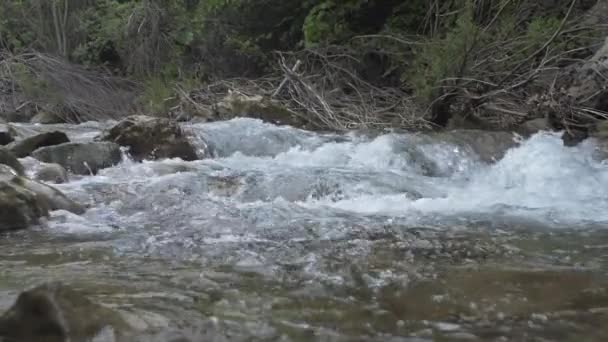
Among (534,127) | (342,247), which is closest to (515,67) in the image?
(534,127)

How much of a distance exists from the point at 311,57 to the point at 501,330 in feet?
28.8

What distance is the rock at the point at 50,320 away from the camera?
2010 mm

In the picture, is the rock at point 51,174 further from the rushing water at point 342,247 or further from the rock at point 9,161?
the rock at point 9,161

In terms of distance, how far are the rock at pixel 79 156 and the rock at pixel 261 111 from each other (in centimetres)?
309

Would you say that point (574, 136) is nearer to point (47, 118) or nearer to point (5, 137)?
point (5, 137)

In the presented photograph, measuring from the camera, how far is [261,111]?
9398 millimetres

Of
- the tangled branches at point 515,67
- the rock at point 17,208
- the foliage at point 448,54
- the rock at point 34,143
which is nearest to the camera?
the rock at point 17,208

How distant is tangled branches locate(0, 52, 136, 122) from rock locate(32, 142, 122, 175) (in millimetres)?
4865

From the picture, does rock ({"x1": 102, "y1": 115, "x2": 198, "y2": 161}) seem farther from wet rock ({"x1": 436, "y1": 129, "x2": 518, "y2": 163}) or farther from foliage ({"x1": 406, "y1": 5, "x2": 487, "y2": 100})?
foliage ({"x1": 406, "y1": 5, "x2": 487, "y2": 100})

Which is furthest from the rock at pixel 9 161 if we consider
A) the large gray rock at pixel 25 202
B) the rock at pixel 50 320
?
the rock at pixel 50 320

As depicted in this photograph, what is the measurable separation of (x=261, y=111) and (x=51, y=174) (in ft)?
13.2

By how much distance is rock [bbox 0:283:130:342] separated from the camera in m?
2.01

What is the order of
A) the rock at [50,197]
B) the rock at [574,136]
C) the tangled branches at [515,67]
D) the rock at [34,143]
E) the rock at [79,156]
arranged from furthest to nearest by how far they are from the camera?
the tangled branches at [515,67] → the rock at [574,136] → the rock at [34,143] → the rock at [79,156] → the rock at [50,197]

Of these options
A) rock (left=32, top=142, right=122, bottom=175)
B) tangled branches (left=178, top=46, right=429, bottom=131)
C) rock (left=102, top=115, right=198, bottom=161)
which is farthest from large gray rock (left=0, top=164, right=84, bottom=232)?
tangled branches (left=178, top=46, right=429, bottom=131)
